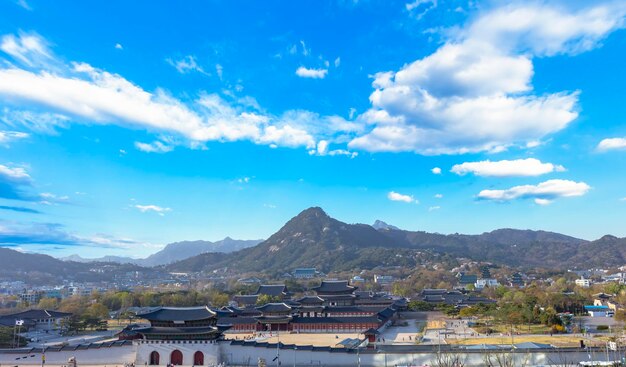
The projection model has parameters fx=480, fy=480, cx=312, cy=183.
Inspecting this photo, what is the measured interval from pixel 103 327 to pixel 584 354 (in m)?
45.2

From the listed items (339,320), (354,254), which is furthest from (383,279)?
(339,320)

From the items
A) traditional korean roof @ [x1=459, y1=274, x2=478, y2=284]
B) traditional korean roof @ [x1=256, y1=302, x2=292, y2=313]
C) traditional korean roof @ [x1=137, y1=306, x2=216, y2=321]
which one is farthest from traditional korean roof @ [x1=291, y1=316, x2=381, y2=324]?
traditional korean roof @ [x1=459, y1=274, x2=478, y2=284]

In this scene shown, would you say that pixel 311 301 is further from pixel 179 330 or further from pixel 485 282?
pixel 485 282

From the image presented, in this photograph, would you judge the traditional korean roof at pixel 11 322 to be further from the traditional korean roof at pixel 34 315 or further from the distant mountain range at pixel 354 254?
the distant mountain range at pixel 354 254

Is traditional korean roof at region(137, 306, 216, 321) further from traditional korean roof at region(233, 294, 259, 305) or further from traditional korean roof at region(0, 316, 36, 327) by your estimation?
traditional korean roof at region(233, 294, 259, 305)

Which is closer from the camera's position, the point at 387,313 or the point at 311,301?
the point at 387,313

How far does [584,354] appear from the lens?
26.9 meters

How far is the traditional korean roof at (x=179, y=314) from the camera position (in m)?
31.8

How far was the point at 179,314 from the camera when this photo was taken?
3247cm

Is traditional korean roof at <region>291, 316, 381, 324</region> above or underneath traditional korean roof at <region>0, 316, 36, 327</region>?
underneath

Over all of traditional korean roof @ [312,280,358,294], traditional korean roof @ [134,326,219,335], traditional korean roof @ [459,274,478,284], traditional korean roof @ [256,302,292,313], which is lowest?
traditional korean roof @ [459,274,478,284]

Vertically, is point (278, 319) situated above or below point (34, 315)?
below

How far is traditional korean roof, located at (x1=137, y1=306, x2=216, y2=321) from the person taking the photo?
31.8 m

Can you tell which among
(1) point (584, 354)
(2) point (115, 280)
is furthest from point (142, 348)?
(2) point (115, 280)
